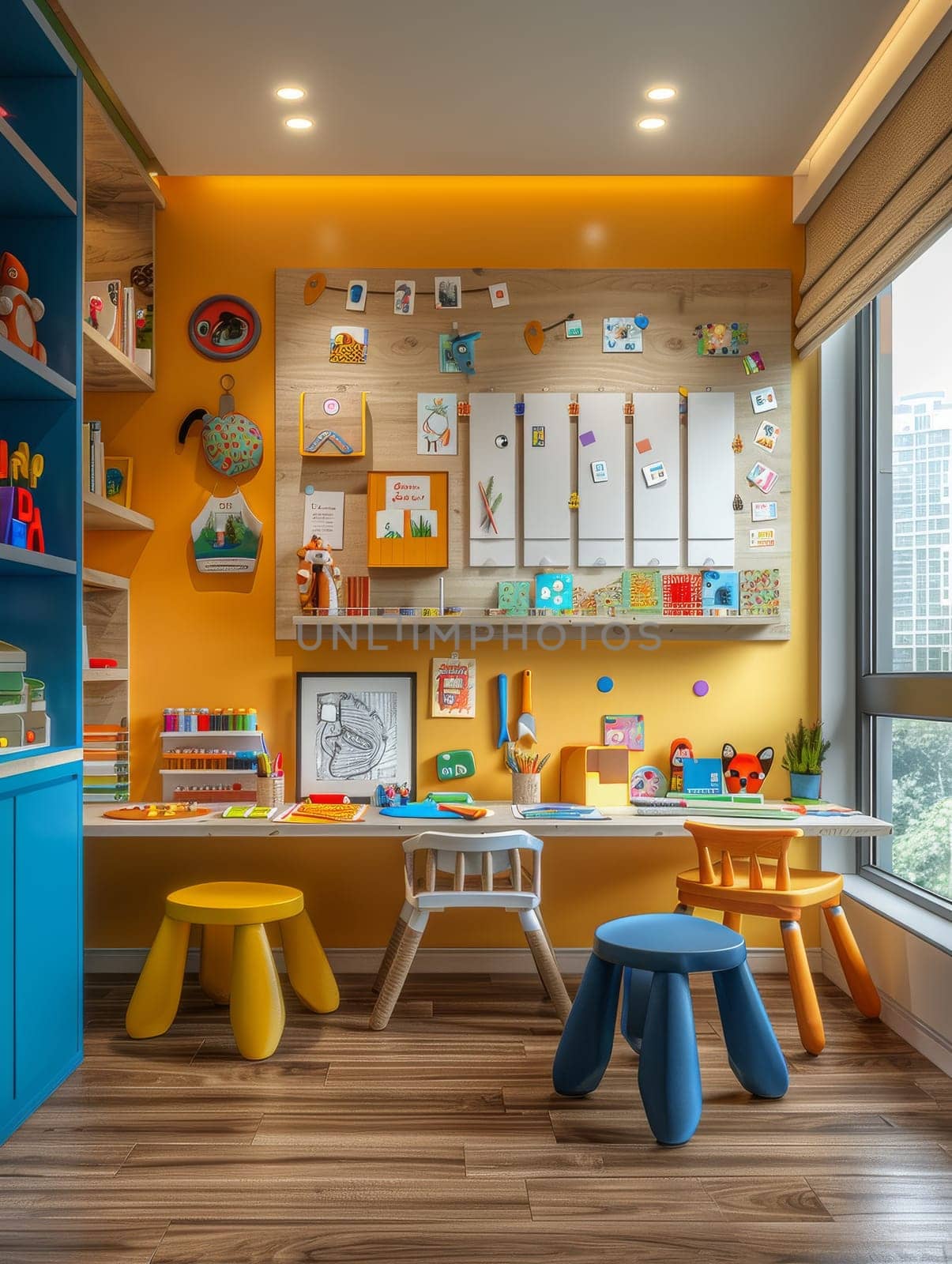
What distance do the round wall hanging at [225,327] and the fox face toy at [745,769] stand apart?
237 cm

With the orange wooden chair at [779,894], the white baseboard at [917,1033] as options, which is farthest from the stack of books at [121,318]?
the white baseboard at [917,1033]

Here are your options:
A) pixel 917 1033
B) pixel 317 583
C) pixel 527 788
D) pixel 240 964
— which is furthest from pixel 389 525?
pixel 917 1033

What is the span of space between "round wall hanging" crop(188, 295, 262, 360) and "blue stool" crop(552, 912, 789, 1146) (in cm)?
247

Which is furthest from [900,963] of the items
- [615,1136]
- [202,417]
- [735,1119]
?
[202,417]

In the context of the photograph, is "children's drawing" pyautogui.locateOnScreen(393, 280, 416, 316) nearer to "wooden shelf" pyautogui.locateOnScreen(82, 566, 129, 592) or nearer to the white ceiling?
the white ceiling

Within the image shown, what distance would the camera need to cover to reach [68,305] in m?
2.77

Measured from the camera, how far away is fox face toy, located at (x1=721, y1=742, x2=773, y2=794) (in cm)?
368

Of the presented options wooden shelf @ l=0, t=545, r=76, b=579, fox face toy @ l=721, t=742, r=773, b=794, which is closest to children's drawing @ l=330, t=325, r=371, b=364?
wooden shelf @ l=0, t=545, r=76, b=579

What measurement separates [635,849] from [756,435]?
5.31ft

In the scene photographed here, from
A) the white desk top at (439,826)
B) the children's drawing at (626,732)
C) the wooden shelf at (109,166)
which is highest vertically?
the wooden shelf at (109,166)

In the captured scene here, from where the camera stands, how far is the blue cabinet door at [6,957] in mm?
2357

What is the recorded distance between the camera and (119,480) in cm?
368

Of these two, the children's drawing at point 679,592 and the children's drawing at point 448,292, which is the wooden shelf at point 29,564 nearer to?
the children's drawing at point 448,292

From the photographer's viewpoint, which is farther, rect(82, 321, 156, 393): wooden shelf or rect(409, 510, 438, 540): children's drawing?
rect(409, 510, 438, 540): children's drawing
